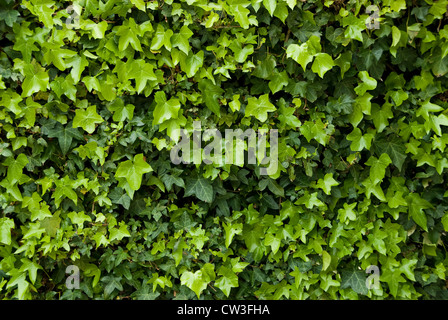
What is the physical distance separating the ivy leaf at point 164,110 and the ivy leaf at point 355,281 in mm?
1395

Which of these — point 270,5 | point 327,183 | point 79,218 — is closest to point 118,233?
point 79,218

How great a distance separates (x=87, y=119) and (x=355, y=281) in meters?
1.80

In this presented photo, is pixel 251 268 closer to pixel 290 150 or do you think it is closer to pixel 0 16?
pixel 290 150

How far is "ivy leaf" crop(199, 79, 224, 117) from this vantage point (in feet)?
6.61

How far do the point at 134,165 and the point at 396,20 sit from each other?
1676mm

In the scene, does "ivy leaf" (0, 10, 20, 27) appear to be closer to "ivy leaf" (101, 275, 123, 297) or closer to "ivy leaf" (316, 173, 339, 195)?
"ivy leaf" (101, 275, 123, 297)

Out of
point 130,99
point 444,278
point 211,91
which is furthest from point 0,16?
point 444,278

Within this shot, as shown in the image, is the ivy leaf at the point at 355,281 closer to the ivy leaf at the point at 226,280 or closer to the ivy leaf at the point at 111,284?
the ivy leaf at the point at 226,280

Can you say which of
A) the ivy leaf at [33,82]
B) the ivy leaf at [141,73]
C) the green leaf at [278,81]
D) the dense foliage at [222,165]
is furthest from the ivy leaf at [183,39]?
the ivy leaf at [33,82]

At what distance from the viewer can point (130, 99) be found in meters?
2.02

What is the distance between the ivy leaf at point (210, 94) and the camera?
2.02 meters
